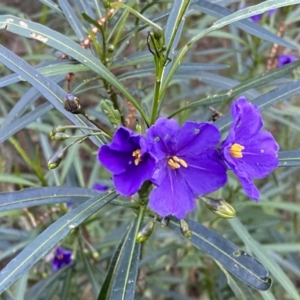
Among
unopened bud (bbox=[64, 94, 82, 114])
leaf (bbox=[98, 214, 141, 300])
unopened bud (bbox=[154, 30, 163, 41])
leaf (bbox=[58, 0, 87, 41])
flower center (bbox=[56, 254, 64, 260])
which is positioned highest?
leaf (bbox=[58, 0, 87, 41])

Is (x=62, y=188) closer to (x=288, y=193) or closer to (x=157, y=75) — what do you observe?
(x=157, y=75)

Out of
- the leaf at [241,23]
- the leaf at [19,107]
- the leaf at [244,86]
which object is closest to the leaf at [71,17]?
the leaf at [19,107]

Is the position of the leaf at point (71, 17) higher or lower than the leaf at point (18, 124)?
higher

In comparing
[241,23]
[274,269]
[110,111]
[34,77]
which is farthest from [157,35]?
[274,269]

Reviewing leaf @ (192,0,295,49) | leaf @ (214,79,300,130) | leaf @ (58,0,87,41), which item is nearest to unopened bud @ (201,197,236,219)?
leaf @ (214,79,300,130)

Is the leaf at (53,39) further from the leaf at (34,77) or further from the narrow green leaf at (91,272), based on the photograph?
the narrow green leaf at (91,272)

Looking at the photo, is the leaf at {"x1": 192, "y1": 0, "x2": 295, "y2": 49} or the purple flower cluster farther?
the leaf at {"x1": 192, "y1": 0, "x2": 295, "y2": 49}

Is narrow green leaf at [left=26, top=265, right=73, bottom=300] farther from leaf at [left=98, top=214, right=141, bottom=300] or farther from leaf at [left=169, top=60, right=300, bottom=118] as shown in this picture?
leaf at [left=169, top=60, right=300, bottom=118]
